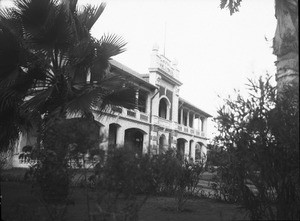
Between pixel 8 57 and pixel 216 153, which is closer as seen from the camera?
pixel 216 153

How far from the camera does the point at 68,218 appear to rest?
6.71 metres

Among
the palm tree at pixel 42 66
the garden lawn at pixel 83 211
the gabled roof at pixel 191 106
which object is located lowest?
the garden lawn at pixel 83 211

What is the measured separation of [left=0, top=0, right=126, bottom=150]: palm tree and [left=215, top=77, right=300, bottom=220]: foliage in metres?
3.87

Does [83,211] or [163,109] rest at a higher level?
[163,109]

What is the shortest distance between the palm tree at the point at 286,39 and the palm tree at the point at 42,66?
164 inches

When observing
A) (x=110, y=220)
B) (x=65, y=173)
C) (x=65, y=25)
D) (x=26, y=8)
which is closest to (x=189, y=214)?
(x=110, y=220)

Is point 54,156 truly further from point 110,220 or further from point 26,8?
point 26,8

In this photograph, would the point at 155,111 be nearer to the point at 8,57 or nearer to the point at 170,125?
the point at 170,125

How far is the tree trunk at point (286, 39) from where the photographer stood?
6769mm

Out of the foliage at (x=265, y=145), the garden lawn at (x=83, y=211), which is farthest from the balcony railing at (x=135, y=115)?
the foliage at (x=265, y=145)

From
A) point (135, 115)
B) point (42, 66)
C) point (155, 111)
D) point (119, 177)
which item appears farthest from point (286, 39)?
point (155, 111)

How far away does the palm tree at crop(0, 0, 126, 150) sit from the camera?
312 inches

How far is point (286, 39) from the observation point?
7.31m

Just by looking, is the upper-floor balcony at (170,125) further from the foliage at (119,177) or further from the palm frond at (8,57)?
the foliage at (119,177)
